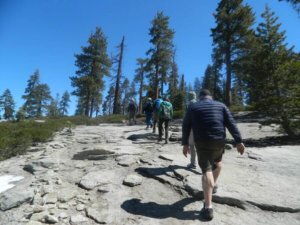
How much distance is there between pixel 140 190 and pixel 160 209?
0.96m

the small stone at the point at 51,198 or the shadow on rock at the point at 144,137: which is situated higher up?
the shadow on rock at the point at 144,137

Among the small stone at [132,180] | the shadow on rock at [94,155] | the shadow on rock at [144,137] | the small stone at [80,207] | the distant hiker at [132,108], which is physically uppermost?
the distant hiker at [132,108]

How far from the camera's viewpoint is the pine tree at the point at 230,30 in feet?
83.1

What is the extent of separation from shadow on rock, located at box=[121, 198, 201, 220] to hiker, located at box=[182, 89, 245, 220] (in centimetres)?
29

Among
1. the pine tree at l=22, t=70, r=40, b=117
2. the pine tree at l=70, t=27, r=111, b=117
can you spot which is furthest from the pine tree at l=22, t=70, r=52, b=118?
the pine tree at l=70, t=27, r=111, b=117

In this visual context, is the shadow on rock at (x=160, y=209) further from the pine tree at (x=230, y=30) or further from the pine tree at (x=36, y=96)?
the pine tree at (x=36, y=96)

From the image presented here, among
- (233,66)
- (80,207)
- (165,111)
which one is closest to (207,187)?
(80,207)

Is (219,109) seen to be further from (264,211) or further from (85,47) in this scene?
(85,47)

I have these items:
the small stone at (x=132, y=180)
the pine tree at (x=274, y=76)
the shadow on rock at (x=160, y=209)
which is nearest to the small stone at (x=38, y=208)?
the shadow on rock at (x=160, y=209)

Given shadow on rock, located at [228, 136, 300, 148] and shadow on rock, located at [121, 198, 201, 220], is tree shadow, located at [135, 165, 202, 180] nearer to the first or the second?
shadow on rock, located at [121, 198, 201, 220]

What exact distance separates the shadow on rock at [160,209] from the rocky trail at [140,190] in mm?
17

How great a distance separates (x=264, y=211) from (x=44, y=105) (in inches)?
2190

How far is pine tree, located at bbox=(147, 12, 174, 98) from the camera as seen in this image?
32.2 m

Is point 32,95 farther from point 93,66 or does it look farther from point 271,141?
point 271,141
